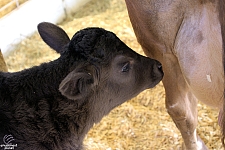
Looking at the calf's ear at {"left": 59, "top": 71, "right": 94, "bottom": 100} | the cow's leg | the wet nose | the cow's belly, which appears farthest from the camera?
the cow's leg

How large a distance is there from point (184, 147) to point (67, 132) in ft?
4.10

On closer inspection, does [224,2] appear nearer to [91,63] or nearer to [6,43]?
[91,63]

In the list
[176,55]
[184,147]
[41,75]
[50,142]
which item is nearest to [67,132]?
[50,142]

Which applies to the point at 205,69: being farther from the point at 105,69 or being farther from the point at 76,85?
the point at 76,85

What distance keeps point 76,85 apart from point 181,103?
3.39 ft

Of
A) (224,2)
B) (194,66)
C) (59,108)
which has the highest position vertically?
(224,2)

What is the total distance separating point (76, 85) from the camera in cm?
183

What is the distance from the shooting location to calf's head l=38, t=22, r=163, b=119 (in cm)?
197

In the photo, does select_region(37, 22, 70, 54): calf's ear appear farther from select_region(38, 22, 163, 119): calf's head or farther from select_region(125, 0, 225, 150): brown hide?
select_region(125, 0, 225, 150): brown hide

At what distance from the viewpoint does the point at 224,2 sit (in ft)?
5.78

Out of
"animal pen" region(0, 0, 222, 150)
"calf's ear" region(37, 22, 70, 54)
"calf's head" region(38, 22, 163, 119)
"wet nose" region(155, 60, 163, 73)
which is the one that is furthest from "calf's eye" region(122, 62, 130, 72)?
"animal pen" region(0, 0, 222, 150)

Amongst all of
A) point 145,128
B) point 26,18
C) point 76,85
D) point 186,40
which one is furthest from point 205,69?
point 26,18

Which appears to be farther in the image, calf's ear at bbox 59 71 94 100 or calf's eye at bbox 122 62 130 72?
calf's eye at bbox 122 62 130 72

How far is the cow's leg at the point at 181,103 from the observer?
2439 mm
